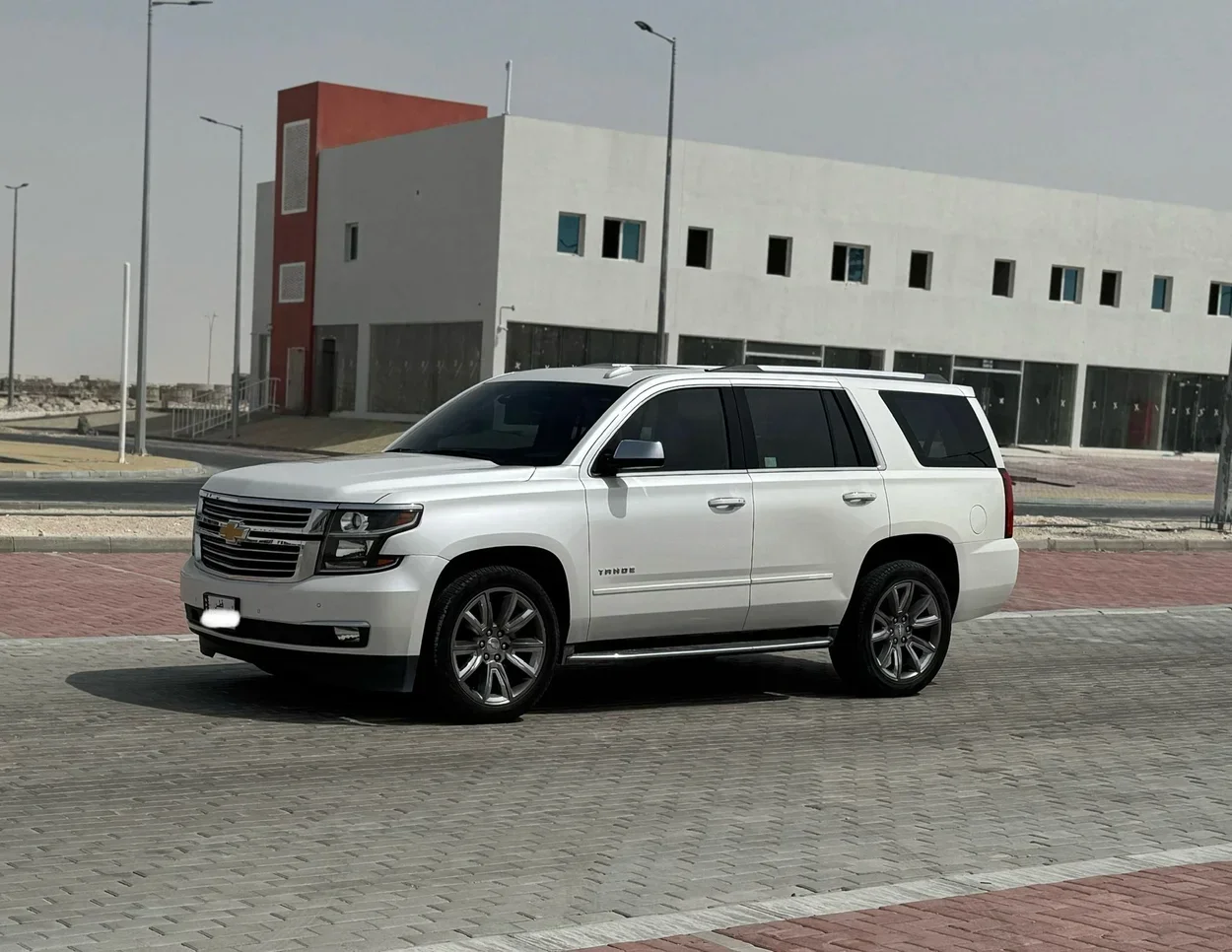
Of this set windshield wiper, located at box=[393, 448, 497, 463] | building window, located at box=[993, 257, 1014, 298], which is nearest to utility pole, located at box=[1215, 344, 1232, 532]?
windshield wiper, located at box=[393, 448, 497, 463]

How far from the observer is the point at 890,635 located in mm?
10367

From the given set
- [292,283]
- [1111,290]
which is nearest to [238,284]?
[292,283]

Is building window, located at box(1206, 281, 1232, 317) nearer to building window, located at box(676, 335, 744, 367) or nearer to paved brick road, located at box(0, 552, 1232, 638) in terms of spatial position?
building window, located at box(676, 335, 744, 367)

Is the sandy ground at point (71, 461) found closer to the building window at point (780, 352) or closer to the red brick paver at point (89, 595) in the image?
the red brick paver at point (89, 595)

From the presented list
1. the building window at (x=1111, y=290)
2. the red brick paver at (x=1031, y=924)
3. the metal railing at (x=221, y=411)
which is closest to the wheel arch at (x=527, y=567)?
the red brick paver at (x=1031, y=924)

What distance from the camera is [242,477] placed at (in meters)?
→ 9.05

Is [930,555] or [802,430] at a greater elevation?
[802,430]

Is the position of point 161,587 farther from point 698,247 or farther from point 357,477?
point 698,247

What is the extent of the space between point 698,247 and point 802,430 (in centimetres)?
4058

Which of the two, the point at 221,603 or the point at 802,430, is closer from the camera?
the point at 221,603

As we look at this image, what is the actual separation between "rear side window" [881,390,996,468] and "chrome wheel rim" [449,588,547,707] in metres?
2.94

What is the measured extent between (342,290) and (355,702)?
47.5 metres

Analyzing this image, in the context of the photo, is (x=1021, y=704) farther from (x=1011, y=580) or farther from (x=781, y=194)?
(x=781, y=194)

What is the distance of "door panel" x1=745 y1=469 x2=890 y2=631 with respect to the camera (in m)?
9.73
